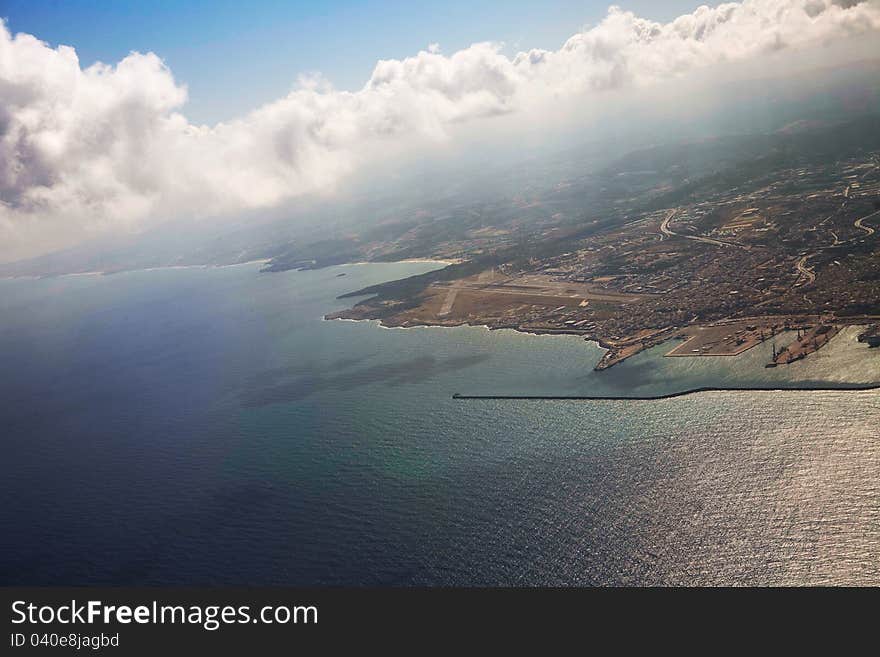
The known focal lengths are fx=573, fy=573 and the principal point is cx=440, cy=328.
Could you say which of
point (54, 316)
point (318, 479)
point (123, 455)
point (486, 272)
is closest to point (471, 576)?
point (318, 479)

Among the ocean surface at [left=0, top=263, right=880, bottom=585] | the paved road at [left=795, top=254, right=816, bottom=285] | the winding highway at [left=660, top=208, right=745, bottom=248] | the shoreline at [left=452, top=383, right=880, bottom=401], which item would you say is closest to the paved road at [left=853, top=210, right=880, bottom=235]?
the paved road at [left=795, top=254, right=816, bottom=285]

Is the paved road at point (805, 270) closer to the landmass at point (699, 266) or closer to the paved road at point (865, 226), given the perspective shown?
the landmass at point (699, 266)

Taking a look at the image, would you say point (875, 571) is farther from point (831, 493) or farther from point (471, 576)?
point (471, 576)

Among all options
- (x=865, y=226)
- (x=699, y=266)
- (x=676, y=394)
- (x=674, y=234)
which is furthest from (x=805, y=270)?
(x=676, y=394)

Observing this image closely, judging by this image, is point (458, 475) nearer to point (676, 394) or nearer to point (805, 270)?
point (676, 394)

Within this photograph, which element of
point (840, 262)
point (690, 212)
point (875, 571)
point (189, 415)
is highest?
point (690, 212)

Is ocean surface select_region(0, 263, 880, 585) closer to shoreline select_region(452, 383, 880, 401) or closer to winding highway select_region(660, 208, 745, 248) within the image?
shoreline select_region(452, 383, 880, 401)

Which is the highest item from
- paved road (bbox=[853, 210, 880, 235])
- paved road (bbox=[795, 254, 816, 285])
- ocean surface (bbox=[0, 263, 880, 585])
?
paved road (bbox=[853, 210, 880, 235])

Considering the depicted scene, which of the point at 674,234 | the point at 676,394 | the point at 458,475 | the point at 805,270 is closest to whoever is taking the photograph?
the point at 458,475
